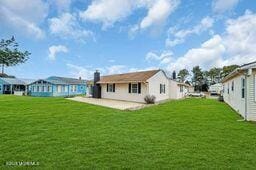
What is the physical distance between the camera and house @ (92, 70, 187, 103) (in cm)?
2710

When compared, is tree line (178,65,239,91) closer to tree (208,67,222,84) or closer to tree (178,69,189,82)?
tree (208,67,222,84)

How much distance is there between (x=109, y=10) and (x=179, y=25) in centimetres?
789

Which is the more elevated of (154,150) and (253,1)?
(253,1)

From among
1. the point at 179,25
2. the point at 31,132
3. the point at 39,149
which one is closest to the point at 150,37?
the point at 179,25

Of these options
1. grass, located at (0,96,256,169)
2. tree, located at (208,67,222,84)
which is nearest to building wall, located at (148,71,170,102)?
grass, located at (0,96,256,169)

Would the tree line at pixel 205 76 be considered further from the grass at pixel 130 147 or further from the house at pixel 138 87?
the grass at pixel 130 147

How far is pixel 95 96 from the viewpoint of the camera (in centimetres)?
3469

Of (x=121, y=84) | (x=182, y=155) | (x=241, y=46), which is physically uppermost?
(x=241, y=46)

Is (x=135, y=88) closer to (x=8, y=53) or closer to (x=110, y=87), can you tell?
(x=110, y=87)

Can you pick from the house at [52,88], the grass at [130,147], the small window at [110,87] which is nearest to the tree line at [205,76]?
the house at [52,88]

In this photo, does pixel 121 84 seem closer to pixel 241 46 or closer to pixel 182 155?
pixel 241 46

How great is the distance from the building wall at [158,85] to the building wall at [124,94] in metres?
0.82

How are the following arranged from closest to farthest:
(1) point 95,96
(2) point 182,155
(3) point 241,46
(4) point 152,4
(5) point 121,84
A: (2) point 182,155, (4) point 152,4, (3) point 241,46, (5) point 121,84, (1) point 95,96

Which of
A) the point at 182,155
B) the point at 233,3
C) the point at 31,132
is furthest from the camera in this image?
the point at 233,3
